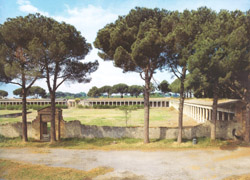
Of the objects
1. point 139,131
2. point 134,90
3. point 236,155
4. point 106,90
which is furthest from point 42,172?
point 106,90

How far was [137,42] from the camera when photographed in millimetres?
16531

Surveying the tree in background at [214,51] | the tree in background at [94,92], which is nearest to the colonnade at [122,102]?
the tree in background at [94,92]

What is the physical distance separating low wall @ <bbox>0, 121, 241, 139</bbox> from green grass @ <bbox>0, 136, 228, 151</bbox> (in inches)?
29.1

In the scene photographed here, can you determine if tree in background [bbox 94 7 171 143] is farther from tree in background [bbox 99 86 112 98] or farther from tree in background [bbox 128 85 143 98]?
tree in background [bbox 99 86 112 98]

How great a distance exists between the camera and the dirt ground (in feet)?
36.5

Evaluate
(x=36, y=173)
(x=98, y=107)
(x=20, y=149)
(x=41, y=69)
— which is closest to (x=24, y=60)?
(x=41, y=69)

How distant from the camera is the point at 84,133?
21.1 metres

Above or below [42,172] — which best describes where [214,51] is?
above

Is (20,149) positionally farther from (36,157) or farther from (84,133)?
(84,133)

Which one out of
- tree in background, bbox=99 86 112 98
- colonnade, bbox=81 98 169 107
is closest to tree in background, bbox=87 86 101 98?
tree in background, bbox=99 86 112 98

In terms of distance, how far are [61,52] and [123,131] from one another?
1125 centimetres

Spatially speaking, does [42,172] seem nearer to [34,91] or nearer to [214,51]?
[214,51]

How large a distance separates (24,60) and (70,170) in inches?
499

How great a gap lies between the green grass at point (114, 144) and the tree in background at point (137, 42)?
1531 mm
